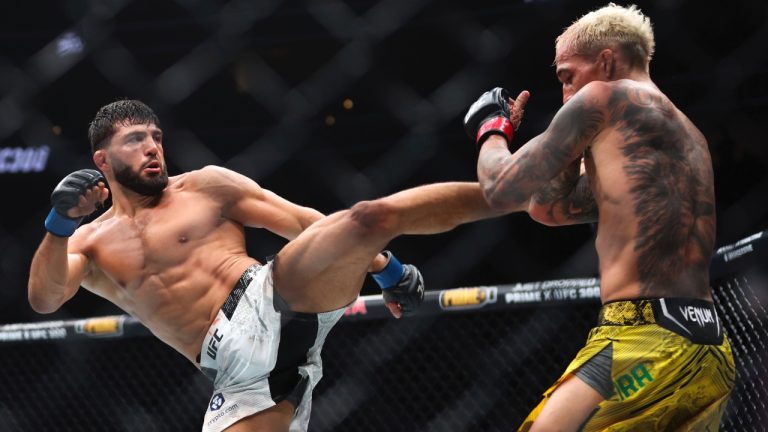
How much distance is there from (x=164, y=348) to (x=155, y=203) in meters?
1.29

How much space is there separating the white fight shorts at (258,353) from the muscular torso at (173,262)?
0.08 meters

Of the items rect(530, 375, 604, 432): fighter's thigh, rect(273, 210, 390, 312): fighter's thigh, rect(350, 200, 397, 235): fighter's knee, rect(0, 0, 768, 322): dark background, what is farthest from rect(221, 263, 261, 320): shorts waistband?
rect(0, 0, 768, 322): dark background

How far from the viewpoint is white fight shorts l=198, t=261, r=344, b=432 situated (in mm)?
2143

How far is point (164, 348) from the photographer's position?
142 inches

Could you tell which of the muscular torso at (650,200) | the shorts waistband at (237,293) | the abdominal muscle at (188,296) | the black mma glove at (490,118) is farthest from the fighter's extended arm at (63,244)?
the muscular torso at (650,200)

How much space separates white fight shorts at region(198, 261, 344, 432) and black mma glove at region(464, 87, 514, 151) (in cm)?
57

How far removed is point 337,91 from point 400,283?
240 cm

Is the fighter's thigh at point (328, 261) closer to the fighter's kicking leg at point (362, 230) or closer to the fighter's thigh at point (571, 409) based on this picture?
the fighter's kicking leg at point (362, 230)

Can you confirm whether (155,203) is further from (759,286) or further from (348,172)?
(348,172)

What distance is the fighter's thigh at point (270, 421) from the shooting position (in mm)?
2109

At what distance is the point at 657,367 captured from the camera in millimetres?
1573

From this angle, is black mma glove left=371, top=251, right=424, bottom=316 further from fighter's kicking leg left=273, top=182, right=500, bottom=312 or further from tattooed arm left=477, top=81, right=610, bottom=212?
tattooed arm left=477, top=81, right=610, bottom=212

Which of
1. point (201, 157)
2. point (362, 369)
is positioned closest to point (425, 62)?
point (201, 157)

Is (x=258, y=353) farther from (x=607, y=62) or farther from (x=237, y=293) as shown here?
(x=607, y=62)
